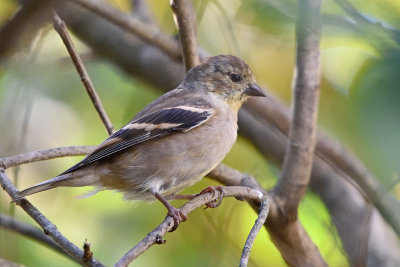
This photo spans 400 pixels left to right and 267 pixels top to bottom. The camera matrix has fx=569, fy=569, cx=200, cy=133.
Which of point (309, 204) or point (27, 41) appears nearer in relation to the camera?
point (27, 41)

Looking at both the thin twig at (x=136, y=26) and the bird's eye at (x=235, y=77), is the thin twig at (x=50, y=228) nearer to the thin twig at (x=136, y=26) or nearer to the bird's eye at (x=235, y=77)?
the thin twig at (x=136, y=26)

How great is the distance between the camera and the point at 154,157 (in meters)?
3.87

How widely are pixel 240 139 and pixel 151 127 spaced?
1575 mm

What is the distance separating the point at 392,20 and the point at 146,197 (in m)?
2.26

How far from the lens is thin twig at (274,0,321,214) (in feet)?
13.2

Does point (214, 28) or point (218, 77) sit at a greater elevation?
point (214, 28)

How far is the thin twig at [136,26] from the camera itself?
4238 millimetres

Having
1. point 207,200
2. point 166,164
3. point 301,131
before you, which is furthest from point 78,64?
point 301,131

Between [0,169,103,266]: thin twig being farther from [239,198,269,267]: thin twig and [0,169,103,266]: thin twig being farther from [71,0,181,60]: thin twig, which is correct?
[71,0,181,60]: thin twig

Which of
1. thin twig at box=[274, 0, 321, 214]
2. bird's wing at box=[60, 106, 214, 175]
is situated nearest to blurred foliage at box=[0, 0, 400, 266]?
thin twig at box=[274, 0, 321, 214]

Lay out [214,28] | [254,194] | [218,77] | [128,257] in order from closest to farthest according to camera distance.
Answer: [128,257] → [254,194] → [218,77] → [214,28]

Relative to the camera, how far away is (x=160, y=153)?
12.7 feet

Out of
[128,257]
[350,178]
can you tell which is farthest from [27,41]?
[350,178]

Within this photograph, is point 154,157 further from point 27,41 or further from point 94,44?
point 27,41
